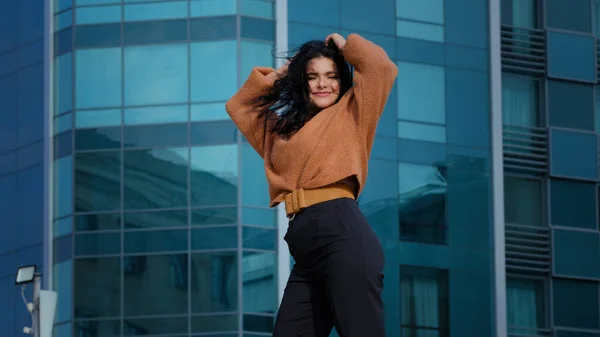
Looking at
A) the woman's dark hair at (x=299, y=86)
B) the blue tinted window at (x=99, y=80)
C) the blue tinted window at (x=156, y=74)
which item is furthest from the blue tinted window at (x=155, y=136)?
the woman's dark hair at (x=299, y=86)

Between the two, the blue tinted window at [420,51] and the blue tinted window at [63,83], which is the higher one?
the blue tinted window at [420,51]

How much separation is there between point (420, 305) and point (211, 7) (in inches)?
277

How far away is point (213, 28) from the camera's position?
89.8ft

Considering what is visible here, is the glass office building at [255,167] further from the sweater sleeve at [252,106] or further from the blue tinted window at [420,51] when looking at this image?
the sweater sleeve at [252,106]

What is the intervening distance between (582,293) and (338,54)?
24.5 metres

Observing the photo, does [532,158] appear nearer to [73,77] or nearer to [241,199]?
[241,199]

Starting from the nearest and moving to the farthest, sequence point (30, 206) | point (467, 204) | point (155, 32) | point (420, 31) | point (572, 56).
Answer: point (155, 32) → point (30, 206) → point (420, 31) → point (467, 204) → point (572, 56)

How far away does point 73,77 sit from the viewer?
91.6 ft

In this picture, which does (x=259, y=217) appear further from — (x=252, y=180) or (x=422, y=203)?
(x=422, y=203)

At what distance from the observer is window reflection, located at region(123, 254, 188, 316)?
26562 millimetres

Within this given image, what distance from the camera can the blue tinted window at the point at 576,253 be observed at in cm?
2944

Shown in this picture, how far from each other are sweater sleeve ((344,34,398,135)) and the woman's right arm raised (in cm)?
41

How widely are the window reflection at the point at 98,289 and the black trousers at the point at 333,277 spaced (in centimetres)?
2137

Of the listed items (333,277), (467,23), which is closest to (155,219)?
(467,23)
